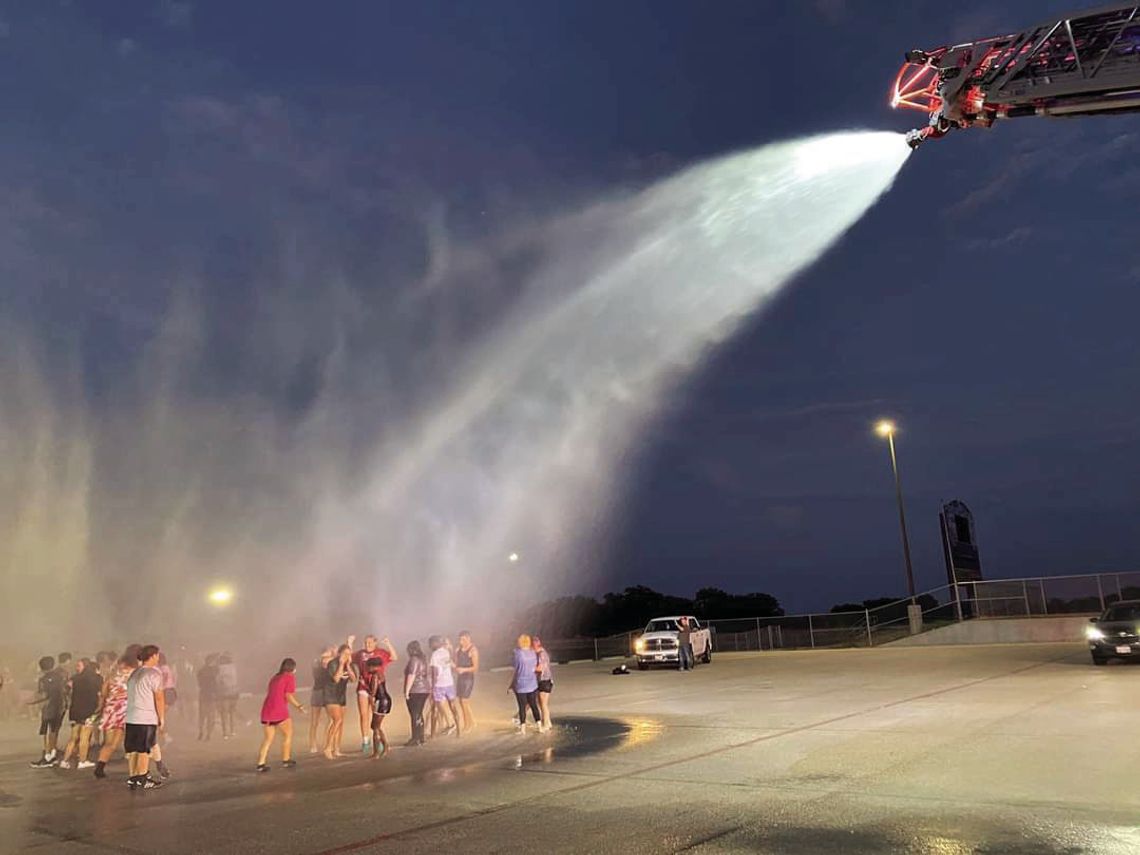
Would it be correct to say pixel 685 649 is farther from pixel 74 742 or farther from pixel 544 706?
pixel 74 742

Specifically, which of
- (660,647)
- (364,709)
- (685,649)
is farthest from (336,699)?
(685,649)

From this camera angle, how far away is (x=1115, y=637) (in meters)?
19.4

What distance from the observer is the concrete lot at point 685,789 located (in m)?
6.72

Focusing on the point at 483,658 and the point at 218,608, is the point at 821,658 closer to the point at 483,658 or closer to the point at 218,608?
the point at 483,658

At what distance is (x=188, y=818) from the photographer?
27.7 ft

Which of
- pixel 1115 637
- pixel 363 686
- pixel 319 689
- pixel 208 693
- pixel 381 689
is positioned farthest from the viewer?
pixel 1115 637

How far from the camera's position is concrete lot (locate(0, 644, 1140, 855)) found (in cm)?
672

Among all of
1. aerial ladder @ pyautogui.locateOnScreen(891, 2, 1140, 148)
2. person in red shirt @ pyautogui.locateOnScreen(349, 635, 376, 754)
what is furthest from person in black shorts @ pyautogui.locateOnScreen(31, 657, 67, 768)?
aerial ladder @ pyautogui.locateOnScreen(891, 2, 1140, 148)

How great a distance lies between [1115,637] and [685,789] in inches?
615

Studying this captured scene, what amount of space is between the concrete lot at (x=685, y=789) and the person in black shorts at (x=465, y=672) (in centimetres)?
65

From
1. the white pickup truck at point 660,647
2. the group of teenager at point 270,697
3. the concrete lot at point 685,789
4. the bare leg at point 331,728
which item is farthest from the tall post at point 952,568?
the bare leg at point 331,728

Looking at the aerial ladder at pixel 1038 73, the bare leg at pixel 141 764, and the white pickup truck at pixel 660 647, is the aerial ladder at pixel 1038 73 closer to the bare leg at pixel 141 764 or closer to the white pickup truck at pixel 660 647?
the bare leg at pixel 141 764

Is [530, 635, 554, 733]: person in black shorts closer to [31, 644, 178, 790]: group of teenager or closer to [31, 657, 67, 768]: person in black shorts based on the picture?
[31, 644, 178, 790]: group of teenager

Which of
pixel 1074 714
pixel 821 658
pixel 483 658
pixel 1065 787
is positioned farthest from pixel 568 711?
pixel 483 658
